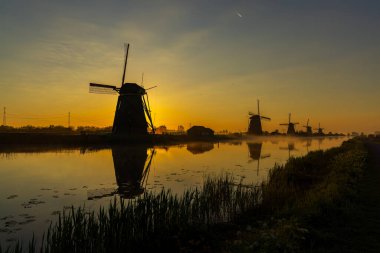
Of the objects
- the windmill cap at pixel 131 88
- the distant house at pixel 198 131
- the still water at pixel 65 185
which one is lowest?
the still water at pixel 65 185

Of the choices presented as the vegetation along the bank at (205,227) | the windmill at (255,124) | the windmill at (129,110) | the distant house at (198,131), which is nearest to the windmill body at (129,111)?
the windmill at (129,110)

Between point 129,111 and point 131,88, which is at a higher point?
point 131,88

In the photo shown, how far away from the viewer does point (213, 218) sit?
38.7ft

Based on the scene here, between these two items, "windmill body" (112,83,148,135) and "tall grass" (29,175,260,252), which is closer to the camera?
"tall grass" (29,175,260,252)

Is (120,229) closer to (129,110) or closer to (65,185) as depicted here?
(65,185)

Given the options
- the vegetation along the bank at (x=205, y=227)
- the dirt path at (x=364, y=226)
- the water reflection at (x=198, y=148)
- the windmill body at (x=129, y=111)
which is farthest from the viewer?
the windmill body at (x=129, y=111)

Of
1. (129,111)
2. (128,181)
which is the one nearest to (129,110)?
(129,111)

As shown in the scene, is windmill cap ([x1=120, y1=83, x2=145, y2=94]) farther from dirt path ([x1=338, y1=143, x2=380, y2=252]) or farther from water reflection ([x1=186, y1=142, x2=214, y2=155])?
dirt path ([x1=338, y1=143, x2=380, y2=252])

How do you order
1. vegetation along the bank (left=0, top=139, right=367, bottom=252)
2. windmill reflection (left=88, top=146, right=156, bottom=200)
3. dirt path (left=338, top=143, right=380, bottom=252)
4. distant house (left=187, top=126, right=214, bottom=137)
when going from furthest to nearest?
distant house (left=187, top=126, right=214, bottom=137) < windmill reflection (left=88, top=146, right=156, bottom=200) < dirt path (left=338, top=143, right=380, bottom=252) < vegetation along the bank (left=0, top=139, right=367, bottom=252)

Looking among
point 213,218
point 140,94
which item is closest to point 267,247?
point 213,218

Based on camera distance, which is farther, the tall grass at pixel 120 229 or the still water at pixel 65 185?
the still water at pixel 65 185

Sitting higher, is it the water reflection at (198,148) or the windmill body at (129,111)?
the windmill body at (129,111)

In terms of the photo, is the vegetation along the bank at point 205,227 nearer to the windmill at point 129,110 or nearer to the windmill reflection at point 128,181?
the windmill reflection at point 128,181

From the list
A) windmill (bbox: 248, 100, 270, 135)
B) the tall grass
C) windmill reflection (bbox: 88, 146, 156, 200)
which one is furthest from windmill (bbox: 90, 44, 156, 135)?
windmill (bbox: 248, 100, 270, 135)
